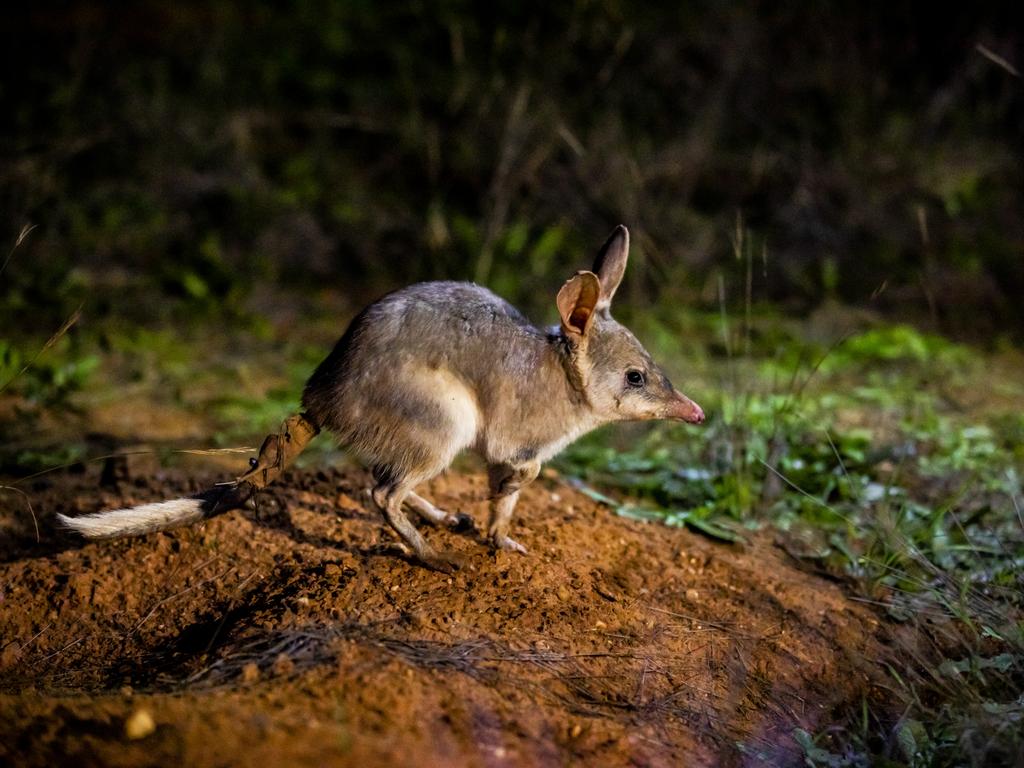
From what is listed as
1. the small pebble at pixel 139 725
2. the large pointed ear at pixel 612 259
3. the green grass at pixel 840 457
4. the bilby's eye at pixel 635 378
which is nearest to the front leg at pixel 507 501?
the bilby's eye at pixel 635 378

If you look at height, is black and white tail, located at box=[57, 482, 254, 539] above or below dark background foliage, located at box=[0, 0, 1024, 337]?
below

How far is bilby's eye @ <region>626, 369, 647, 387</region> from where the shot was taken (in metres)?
4.43

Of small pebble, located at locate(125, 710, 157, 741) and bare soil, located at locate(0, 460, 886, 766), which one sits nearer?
small pebble, located at locate(125, 710, 157, 741)

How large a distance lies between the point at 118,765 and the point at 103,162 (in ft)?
26.7

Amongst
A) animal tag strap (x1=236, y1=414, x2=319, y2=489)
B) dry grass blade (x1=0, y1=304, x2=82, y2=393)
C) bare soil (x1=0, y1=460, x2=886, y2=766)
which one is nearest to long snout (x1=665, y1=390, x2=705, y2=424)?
bare soil (x1=0, y1=460, x2=886, y2=766)

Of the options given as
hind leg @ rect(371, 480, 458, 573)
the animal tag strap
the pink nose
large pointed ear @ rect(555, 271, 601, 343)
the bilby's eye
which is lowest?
hind leg @ rect(371, 480, 458, 573)

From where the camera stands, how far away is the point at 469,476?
549 centimetres

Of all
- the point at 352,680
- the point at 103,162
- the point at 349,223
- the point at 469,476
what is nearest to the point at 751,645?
the point at 352,680

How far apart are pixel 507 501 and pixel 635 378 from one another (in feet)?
2.69

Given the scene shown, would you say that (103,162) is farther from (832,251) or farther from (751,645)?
(751,645)

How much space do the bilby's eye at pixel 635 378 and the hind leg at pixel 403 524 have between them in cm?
112

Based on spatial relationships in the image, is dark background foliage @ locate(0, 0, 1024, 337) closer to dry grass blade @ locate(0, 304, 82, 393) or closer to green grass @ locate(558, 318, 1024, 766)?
green grass @ locate(558, 318, 1024, 766)

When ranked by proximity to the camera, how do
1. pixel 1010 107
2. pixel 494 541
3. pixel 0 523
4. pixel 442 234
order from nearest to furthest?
1. pixel 494 541
2. pixel 0 523
3. pixel 442 234
4. pixel 1010 107

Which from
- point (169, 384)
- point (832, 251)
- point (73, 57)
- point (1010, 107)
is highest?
point (1010, 107)
